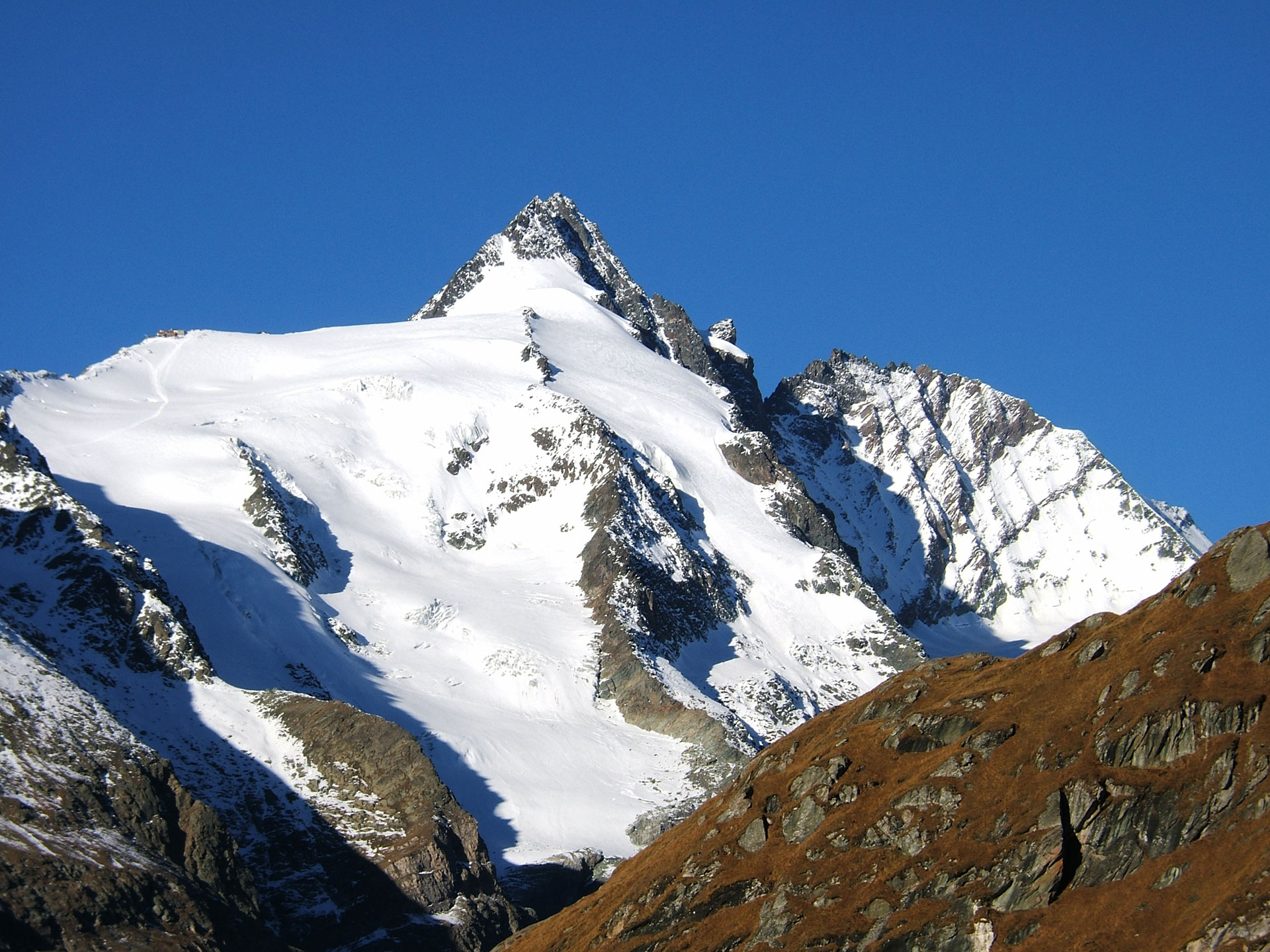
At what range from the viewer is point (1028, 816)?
2972 inches

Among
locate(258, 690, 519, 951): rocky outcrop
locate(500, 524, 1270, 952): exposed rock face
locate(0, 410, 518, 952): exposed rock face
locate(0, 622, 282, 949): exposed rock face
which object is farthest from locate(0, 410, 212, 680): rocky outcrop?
locate(500, 524, 1270, 952): exposed rock face

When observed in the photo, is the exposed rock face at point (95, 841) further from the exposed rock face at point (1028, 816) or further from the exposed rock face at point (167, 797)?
the exposed rock face at point (1028, 816)

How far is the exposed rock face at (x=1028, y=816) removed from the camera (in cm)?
6706

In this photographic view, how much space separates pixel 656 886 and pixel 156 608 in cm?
8727

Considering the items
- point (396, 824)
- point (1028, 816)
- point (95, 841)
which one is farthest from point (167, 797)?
point (1028, 816)

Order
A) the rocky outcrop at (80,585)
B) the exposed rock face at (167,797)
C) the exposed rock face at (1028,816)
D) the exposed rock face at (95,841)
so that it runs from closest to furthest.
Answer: the exposed rock face at (1028,816) → the exposed rock face at (95,841) → the exposed rock face at (167,797) → the rocky outcrop at (80,585)

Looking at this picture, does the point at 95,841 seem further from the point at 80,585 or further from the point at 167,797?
the point at 80,585

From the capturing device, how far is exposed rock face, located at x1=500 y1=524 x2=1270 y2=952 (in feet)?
220

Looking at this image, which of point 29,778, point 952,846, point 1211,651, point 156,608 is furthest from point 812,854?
point 156,608

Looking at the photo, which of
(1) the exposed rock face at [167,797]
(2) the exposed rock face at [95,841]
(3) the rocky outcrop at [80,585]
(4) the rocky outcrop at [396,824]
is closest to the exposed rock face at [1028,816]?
(2) the exposed rock face at [95,841]

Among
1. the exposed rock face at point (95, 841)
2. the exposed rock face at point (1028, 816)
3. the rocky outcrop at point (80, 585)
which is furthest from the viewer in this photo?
the rocky outcrop at point (80, 585)

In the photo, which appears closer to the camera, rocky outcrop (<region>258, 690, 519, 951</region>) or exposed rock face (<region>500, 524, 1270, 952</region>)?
exposed rock face (<region>500, 524, 1270, 952</region>)

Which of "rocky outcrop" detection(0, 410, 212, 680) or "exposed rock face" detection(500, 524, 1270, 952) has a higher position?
"rocky outcrop" detection(0, 410, 212, 680)

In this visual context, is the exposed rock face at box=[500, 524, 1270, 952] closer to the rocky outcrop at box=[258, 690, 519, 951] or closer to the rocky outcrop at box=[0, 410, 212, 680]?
the rocky outcrop at box=[258, 690, 519, 951]
